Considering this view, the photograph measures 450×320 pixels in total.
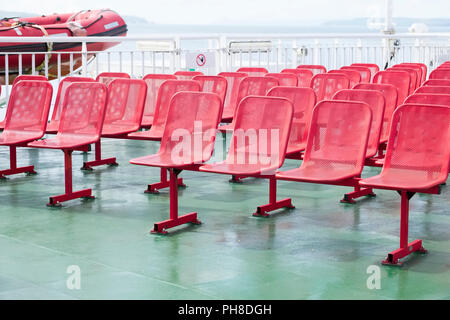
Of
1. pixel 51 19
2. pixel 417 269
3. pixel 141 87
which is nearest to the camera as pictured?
pixel 417 269

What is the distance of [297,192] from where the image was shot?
6.17m

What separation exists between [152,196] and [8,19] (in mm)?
9959

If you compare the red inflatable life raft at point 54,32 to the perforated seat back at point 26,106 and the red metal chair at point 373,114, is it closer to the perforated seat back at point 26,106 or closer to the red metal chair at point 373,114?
the perforated seat back at point 26,106

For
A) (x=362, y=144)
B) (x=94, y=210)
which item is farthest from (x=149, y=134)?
(x=362, y=144)

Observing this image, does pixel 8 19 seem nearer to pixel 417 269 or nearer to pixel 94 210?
pixel 94 210

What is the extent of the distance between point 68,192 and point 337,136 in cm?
219

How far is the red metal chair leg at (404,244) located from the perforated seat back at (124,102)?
3109 mm

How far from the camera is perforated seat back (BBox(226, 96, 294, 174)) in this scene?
5051mm

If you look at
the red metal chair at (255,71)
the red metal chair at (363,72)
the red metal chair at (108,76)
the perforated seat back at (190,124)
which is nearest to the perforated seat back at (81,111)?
the perforated seat back at (190,124)

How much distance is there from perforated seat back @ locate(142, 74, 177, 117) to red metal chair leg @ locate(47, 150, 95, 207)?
1744mm

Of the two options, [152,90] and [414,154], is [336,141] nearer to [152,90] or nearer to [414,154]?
[414,154]

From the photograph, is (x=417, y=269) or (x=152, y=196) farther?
(x=152, y=196)

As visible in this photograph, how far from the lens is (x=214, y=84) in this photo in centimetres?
734

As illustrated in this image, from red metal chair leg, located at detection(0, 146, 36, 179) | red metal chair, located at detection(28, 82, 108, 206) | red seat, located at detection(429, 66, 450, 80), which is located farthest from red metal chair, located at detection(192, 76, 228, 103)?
red seat, located at detection(429, 66, 450, 80)
